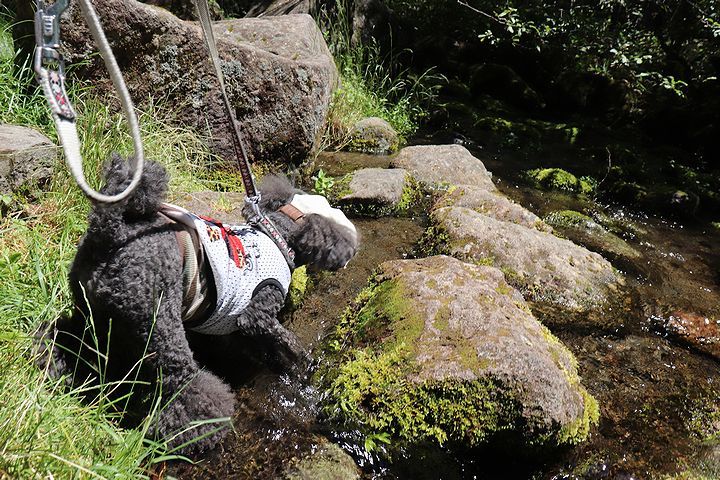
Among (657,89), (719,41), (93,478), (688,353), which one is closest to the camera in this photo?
(93,478)

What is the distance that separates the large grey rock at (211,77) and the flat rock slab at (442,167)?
47.6 inches

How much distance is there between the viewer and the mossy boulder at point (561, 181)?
19.4 feet

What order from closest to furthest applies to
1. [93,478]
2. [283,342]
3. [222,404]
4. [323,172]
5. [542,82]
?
[93,478] → [222,404] → [283,342] → [323,172] → [542,82]

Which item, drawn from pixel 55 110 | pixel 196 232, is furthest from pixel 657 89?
pixel 55 110

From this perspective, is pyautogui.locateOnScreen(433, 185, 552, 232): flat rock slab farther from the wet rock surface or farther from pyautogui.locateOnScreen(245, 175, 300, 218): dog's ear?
pyautogui.locateOnScreen(245, 175, 300, 218): dog's ear

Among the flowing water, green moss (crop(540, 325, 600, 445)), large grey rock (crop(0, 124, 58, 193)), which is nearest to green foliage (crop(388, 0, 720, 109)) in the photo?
the flowing water

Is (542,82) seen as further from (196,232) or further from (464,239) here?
(196,232)

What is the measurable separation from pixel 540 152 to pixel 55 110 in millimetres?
7195

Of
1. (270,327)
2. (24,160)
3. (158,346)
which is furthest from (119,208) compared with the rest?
(24,160)

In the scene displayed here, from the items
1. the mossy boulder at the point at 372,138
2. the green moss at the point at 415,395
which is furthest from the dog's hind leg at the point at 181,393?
the mossy boulder at the point at 372,138

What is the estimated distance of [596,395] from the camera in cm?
274

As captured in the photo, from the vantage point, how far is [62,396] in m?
1.90

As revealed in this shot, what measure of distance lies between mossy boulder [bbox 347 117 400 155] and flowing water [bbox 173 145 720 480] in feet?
6.38

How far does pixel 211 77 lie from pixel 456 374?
3.45 m
